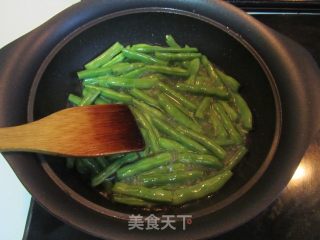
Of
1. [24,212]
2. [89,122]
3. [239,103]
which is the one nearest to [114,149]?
[89,122]

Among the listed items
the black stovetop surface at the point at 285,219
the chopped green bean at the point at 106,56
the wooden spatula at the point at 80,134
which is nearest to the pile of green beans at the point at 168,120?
the chopped green bean at the point at 106,56

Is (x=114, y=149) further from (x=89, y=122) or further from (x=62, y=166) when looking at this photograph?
(x=62, y=166)

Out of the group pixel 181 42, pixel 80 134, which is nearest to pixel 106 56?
pixel 181 42

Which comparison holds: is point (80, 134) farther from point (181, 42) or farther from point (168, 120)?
point (181, 42)

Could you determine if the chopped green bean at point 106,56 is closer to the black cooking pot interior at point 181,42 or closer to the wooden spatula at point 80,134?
the black cooking pot interior at point 181,42

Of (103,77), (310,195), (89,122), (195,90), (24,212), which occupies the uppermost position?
(103,77)

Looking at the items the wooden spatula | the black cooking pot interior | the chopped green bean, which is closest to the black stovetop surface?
the black cooking pot interior
